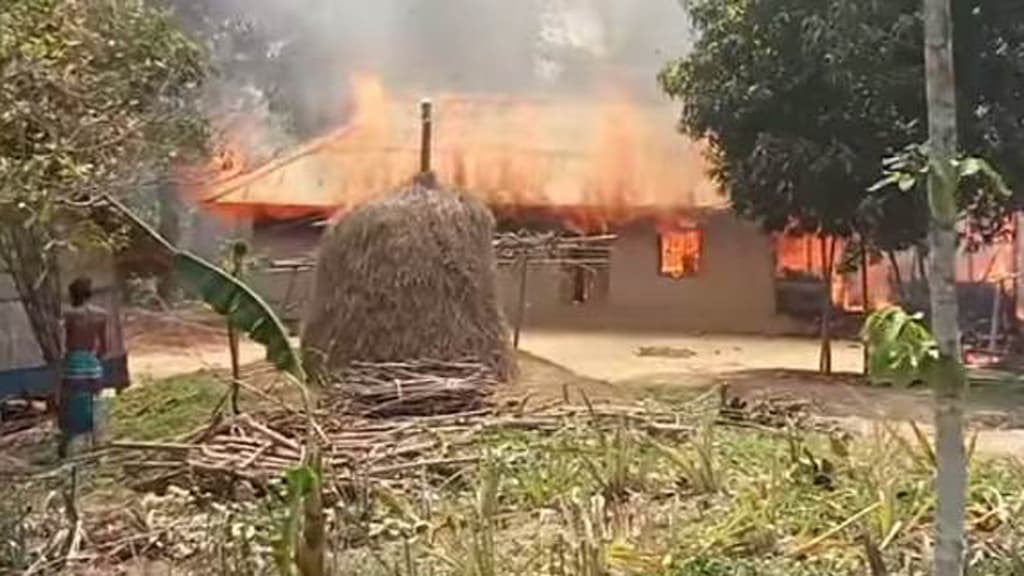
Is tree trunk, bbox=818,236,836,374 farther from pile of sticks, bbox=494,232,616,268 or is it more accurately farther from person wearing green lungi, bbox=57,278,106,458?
person wearing green lungi, bbox=57,278,106,458

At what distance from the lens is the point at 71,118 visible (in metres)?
6.86

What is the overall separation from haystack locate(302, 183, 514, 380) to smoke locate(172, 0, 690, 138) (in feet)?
41.2

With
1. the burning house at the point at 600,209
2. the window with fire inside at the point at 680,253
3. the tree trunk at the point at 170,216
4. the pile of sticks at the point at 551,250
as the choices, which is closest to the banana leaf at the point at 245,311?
the pile of sticks at the point at 551,250

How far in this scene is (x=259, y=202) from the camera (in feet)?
75.8

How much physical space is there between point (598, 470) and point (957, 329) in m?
3.24

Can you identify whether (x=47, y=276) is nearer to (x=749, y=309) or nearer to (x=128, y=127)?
(x=128, y=127)

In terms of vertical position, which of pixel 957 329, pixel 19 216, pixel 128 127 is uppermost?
pixel 128 127

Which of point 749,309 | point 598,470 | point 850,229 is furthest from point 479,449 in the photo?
point 749,309

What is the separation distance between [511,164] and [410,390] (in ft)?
46.0

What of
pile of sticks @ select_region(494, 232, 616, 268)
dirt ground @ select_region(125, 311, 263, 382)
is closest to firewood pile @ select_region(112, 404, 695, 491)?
pile of sticks @ select_region(494, 232, 616, 268)

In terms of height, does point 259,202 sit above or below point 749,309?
above

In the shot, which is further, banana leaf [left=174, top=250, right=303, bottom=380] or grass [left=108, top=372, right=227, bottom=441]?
grass [left=108, top=372, right=227, bottom=441]

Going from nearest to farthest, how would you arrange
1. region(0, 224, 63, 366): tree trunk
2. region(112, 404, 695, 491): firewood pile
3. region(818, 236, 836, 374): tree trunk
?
region(112, 404, 695, 491): firewood pile, region(0, 224, 63, 366): tree trunk, region(818, 236, 836, 374): tree trunk

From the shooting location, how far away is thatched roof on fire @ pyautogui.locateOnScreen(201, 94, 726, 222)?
75.9ft
